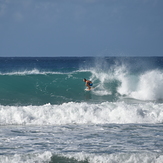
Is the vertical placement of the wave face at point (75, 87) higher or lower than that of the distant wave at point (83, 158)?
higher

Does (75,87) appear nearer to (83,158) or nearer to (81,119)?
(81,119)

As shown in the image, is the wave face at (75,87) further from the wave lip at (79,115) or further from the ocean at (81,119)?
the wave lip at (79,115)

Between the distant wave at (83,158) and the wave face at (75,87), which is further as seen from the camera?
the wave face at (75,87)

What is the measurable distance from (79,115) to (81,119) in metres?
0.30

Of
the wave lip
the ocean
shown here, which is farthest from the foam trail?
the wave lip

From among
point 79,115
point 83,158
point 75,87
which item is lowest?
point 83,158

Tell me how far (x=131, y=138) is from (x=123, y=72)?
14.1m

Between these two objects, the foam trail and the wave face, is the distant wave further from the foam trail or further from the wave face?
the foam trail

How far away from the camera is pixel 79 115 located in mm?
12766

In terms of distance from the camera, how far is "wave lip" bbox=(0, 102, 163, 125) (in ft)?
40.2

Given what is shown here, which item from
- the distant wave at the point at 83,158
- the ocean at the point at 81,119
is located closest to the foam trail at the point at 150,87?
the ocean at the point at 81,119

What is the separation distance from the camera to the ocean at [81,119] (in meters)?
8.06

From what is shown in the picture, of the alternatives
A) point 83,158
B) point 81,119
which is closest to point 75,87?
point 81,119

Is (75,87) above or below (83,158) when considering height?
above
